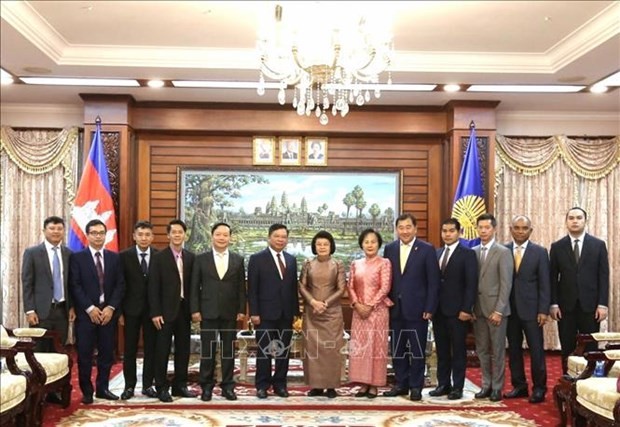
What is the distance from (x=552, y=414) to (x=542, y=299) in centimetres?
95

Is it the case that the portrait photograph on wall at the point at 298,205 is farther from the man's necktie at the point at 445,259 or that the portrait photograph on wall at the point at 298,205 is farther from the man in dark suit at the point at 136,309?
the man in dark suit at the point at 136,309

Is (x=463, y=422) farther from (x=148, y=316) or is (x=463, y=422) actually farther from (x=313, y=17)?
(x=313, y=17)

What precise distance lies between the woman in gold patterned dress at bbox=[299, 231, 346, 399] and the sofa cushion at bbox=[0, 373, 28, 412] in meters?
2.29

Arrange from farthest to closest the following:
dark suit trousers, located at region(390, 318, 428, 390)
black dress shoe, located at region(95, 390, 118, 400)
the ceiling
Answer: dark suit trousers, located at region(390, 318, 428, 390) < black dress shoe, located at region(95, 390, 118, 400) < the ceiling

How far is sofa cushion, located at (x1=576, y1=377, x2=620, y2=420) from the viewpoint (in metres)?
4.26

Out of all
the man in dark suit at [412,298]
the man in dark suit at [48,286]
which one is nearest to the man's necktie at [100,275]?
the man in dark suit at [48,286]

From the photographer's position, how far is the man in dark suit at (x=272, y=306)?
5.89 metres

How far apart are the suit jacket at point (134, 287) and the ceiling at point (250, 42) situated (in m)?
1.90

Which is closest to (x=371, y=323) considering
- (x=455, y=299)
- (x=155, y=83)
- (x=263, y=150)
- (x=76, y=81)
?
(x=455, y=299)

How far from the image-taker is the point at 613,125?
8648 millimetres

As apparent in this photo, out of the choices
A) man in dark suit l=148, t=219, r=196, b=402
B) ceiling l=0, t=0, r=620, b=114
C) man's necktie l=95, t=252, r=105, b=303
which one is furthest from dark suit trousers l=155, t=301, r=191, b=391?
ceiling l=0, t=0, r=620, b=114

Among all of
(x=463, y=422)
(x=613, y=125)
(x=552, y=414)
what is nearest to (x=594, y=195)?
(x=613, y=125)

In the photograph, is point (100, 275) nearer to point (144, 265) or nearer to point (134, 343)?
point (144, 265)

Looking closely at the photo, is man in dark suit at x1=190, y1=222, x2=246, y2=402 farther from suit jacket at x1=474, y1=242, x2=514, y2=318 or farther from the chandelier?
suit jacket at x1=474, y1=242, x2=514, y2=318
